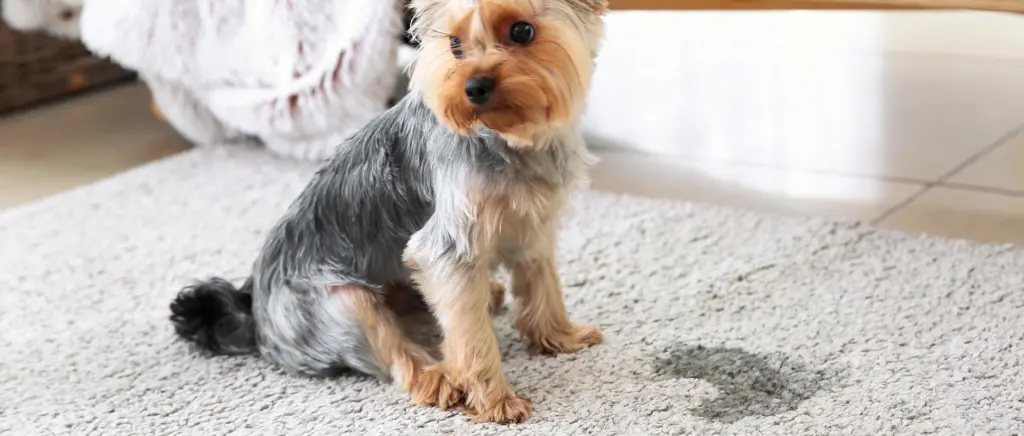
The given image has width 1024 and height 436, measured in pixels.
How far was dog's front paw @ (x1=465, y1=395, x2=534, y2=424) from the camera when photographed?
1585 millimetres

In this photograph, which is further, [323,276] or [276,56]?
[276,56]

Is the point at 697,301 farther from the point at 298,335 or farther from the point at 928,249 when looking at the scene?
the point at 298,335

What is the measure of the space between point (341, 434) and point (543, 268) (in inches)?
15.4

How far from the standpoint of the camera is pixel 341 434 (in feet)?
5.18

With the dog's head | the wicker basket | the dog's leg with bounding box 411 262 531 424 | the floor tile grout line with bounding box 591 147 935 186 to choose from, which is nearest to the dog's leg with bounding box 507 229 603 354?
the dog's leg with bounding box 411 262 531 424

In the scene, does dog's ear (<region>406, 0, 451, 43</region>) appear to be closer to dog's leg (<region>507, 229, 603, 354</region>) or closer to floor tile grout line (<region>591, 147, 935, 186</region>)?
dog's leg (<region>507, 229, 603, 354</region>)

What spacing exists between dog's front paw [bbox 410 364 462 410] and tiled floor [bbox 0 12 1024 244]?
3.43 ft

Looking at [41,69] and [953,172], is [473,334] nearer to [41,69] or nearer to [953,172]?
[953,172]

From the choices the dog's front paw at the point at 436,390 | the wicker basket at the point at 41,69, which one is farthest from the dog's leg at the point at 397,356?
the wicker basket at the point at 41,69

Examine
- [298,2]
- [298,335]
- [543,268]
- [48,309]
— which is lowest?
[48,309]

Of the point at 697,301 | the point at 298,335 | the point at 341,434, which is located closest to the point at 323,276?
the point at 298,335

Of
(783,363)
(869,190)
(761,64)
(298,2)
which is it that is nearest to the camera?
(783,363)

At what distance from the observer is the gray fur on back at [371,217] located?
1559 mm

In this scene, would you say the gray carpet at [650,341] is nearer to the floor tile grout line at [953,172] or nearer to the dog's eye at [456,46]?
the floor tile grout line at [953,172]
